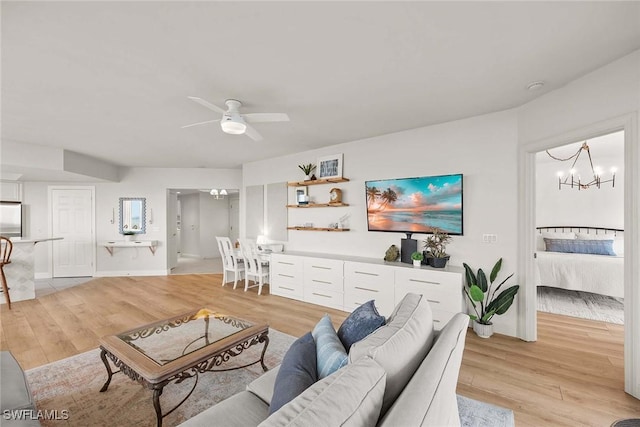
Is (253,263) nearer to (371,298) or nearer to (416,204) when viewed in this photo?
(371,298)

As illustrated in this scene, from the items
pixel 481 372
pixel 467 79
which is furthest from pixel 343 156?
pixel 481 372

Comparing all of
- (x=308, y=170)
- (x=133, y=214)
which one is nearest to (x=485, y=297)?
(x=308, y=170)

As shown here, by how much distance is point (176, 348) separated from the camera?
1996 millimetres

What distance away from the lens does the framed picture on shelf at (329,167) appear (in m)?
4.66

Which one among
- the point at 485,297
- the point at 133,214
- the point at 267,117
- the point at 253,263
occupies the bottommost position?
the point at 485,297

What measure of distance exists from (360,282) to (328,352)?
8.81ft

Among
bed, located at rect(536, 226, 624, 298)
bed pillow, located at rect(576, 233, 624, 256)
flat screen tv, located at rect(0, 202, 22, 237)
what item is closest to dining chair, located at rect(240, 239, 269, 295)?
bed, located at rect(536, 226, 624, 298)

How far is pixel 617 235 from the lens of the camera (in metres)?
5.19

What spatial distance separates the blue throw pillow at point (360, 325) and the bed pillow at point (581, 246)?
5515 mm

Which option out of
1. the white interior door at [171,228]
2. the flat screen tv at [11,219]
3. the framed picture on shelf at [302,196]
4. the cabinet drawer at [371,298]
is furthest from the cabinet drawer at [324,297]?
the flat screen tv at [11,219]

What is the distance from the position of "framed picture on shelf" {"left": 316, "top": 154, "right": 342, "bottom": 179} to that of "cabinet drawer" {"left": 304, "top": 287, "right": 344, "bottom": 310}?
1.91m

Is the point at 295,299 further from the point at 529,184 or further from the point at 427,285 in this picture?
the point at 529,184

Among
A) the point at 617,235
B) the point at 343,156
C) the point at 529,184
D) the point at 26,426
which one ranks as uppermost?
the point at 343,156

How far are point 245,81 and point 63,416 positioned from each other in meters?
2.91
